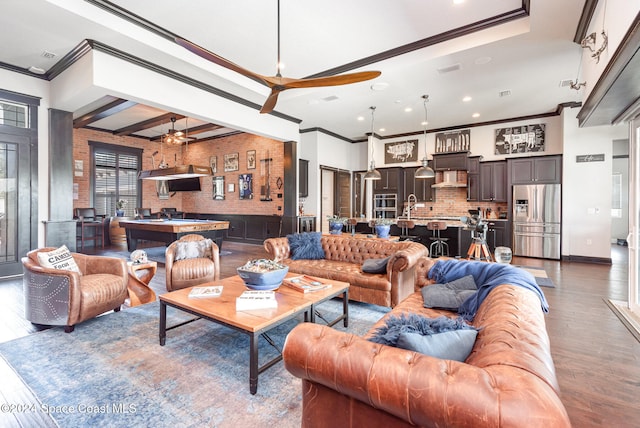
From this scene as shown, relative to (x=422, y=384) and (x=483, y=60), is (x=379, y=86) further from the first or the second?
(x=422, y=384)

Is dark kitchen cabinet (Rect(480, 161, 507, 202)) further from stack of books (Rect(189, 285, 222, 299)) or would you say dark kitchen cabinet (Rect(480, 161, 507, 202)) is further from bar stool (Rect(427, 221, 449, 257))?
stack of books (Rect(189, 285, 222, 299))

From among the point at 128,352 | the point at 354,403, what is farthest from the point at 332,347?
the point at 128,352

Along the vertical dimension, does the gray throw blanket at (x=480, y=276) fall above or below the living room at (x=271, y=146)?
below

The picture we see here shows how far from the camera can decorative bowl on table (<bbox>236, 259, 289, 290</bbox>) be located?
8.57 feet

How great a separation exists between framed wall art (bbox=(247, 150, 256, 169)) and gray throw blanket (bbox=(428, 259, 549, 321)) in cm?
701

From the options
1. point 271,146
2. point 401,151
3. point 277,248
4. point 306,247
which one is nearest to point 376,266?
point 306,247

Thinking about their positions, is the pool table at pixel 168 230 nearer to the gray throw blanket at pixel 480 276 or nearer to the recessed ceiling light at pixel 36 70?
the recessed ceiling light at pixel 36 70

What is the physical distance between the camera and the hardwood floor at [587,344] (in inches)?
75.0

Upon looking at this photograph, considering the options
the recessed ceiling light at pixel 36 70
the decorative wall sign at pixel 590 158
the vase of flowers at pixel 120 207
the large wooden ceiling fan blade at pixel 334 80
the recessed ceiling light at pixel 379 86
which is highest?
the recessed ceiling light at pixel 36 70

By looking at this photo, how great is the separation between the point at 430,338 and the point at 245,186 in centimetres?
859

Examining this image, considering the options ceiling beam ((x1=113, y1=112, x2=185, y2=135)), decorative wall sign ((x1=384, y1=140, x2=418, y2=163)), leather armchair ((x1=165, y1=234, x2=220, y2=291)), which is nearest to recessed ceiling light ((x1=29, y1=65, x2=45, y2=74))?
ceiling beam ((x1=113, y1=112, x2=185, y2=135))

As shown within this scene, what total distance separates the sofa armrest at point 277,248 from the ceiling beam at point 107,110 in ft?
11.2

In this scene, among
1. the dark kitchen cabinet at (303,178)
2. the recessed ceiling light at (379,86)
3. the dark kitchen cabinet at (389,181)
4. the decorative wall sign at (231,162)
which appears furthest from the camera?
the decorative wall sign at (231,162)

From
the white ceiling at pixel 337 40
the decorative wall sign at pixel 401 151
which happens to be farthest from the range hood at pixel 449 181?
the white ceiling at pixel 337 40
